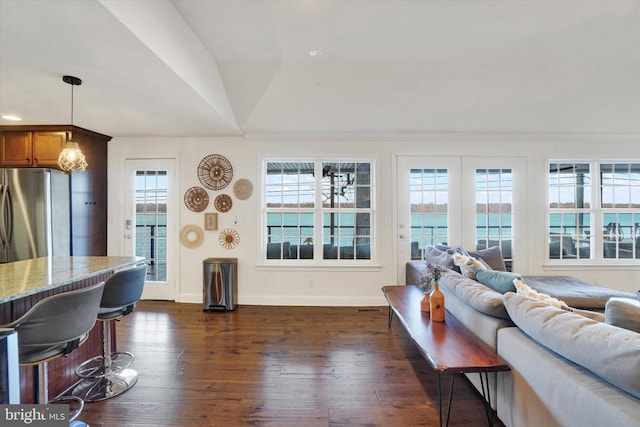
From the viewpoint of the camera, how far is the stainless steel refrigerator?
3.15m

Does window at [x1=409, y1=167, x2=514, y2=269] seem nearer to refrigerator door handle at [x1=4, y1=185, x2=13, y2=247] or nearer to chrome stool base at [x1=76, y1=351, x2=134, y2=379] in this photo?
chrome stool base at [x1=76, y1=351, x2=134, y2=379]

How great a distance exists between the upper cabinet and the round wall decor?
5.69ft

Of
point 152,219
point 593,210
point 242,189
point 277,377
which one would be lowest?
point 277,377

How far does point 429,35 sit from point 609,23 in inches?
60.3

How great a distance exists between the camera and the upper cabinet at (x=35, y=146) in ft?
11.6

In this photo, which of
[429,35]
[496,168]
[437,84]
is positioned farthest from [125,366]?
[496,168]

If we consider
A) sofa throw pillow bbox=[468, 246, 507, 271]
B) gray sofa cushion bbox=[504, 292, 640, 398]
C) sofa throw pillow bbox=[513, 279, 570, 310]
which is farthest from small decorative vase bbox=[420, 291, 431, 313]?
sofa throw pillow bbox=[468, 246, 507, 271]

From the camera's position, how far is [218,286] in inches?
147

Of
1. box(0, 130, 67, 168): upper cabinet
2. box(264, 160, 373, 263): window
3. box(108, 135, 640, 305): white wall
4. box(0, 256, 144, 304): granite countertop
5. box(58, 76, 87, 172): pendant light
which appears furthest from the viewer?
box(264, 160, 373, 263): window

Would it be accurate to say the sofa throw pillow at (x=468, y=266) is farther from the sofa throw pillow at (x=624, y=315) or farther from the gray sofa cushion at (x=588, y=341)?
the sofa throw pillow at (x=624, y=315)

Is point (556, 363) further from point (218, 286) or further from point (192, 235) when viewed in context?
point (192, 235)

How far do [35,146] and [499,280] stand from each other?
5.31 metres

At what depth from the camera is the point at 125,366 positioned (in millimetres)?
2400

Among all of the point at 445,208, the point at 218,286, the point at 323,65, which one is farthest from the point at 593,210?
the point at 218,286
